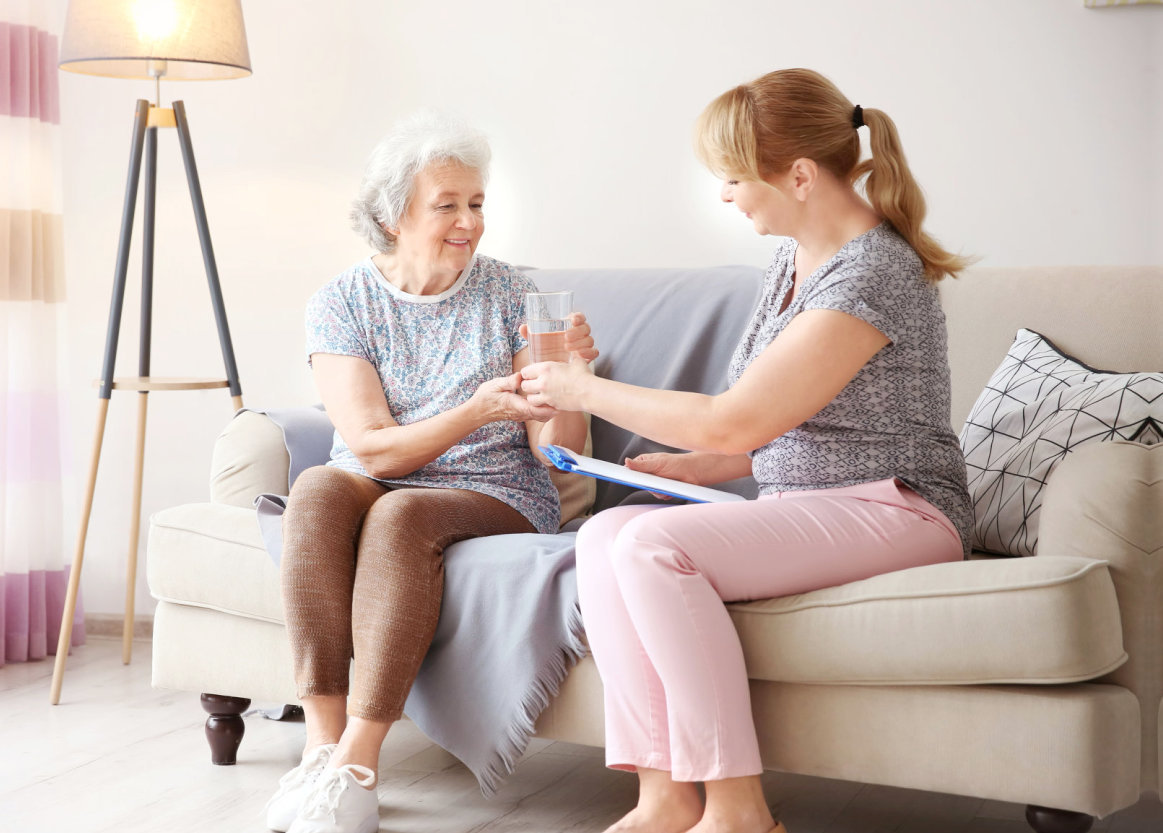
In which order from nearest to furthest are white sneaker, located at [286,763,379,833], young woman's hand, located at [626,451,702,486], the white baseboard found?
white sneaker, located at [286,763,379,833], young woman's hand, located at [626,451,702,486], the white baseboard

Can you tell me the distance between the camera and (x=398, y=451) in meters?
1.91

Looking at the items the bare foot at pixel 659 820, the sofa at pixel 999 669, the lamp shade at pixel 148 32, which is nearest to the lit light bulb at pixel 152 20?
the lamp shade at pixel 148 32

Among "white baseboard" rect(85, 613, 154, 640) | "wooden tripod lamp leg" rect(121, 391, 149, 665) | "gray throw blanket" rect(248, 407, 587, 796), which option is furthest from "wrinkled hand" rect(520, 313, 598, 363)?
"white baseboard" rect(85, 613, 154, 640)

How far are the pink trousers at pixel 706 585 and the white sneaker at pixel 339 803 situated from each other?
0.37 m

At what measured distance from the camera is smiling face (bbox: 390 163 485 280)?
2.05 metres

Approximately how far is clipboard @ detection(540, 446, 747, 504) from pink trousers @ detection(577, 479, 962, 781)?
3.3 inches

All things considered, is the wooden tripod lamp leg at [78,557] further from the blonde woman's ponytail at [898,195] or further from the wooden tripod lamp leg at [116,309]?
the blonde woman's ponytail at [898,195]

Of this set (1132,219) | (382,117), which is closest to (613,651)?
(1132,219)

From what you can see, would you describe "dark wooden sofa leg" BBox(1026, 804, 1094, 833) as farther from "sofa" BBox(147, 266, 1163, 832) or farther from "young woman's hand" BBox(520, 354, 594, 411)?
"young woman's hand" BBox(520, 354, 594, 411)

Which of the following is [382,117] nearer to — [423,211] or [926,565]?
[423,211]

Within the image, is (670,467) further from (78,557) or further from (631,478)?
(78,557)

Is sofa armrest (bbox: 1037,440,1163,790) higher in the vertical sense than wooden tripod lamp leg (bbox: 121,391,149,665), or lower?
higher

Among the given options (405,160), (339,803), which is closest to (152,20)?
(405,160)

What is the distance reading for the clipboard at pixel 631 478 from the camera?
1.68 metres
